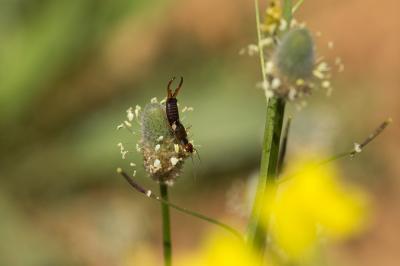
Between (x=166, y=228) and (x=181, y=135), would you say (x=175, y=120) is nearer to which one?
(x=181, y=135)

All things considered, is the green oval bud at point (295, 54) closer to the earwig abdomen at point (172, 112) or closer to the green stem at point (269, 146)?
the green stem at point (269, 146)

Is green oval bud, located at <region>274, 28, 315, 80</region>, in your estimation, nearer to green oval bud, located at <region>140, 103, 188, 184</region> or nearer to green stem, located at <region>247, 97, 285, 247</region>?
green stem, located at <region>247, 97, 285, 247</region>

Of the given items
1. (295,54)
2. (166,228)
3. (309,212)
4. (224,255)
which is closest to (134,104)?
(309,212)

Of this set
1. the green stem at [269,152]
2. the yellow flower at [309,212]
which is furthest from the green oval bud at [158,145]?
the yellow flower at [309,212]

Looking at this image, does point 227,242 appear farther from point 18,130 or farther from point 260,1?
point 260,1

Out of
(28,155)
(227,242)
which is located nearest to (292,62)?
(227,242)

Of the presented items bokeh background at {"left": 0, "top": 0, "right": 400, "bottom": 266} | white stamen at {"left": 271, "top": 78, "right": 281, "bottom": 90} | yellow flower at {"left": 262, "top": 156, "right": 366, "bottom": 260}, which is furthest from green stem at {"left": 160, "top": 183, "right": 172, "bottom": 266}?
bokeh background at {"left": 0, "top": 0, "right": 400, "bottom": 266}
